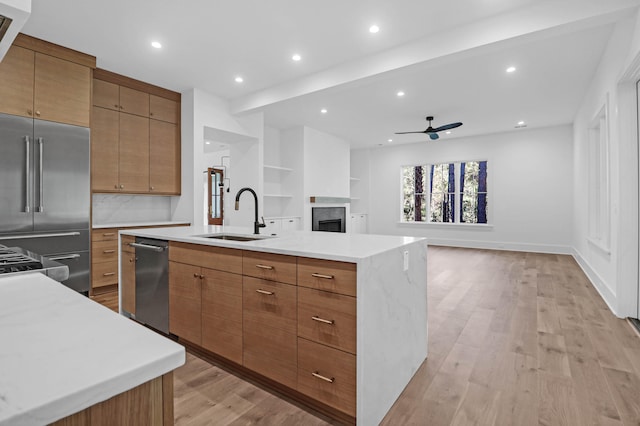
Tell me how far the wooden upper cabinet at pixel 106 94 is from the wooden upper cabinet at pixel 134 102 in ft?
0.20

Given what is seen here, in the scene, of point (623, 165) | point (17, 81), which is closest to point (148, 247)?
point (17, 81)

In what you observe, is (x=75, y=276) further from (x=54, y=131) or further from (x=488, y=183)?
(x=488, y=183)

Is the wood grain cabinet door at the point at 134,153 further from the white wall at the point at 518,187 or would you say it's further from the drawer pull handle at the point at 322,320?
the white wall at the point at 518,187

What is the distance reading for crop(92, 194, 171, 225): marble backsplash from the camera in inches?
180

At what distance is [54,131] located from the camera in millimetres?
3627

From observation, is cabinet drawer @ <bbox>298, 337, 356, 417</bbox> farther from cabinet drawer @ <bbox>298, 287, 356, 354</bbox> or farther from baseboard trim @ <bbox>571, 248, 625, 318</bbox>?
baseboard trim @ <bbox>571, 248, 625, 318</bbox>

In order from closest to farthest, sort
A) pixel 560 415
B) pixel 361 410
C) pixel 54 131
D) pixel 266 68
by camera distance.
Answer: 1. pixel 361 410
2. pixel 560 415
3. pixel 54 131
4. pixel 266 68

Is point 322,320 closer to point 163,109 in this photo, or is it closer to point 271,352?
point 271,352

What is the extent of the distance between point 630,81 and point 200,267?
4.15 metres

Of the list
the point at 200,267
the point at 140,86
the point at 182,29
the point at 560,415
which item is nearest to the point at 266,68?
the point at 182,29

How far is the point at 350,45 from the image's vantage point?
3637 mm

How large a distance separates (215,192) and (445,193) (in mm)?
5857

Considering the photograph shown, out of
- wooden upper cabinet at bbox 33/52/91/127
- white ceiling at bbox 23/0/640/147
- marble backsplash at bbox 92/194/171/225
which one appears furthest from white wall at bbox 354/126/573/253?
wooden upper cabinet at bbox 33/52/91/127

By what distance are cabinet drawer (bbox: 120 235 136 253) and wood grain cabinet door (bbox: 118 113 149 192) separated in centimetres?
178
